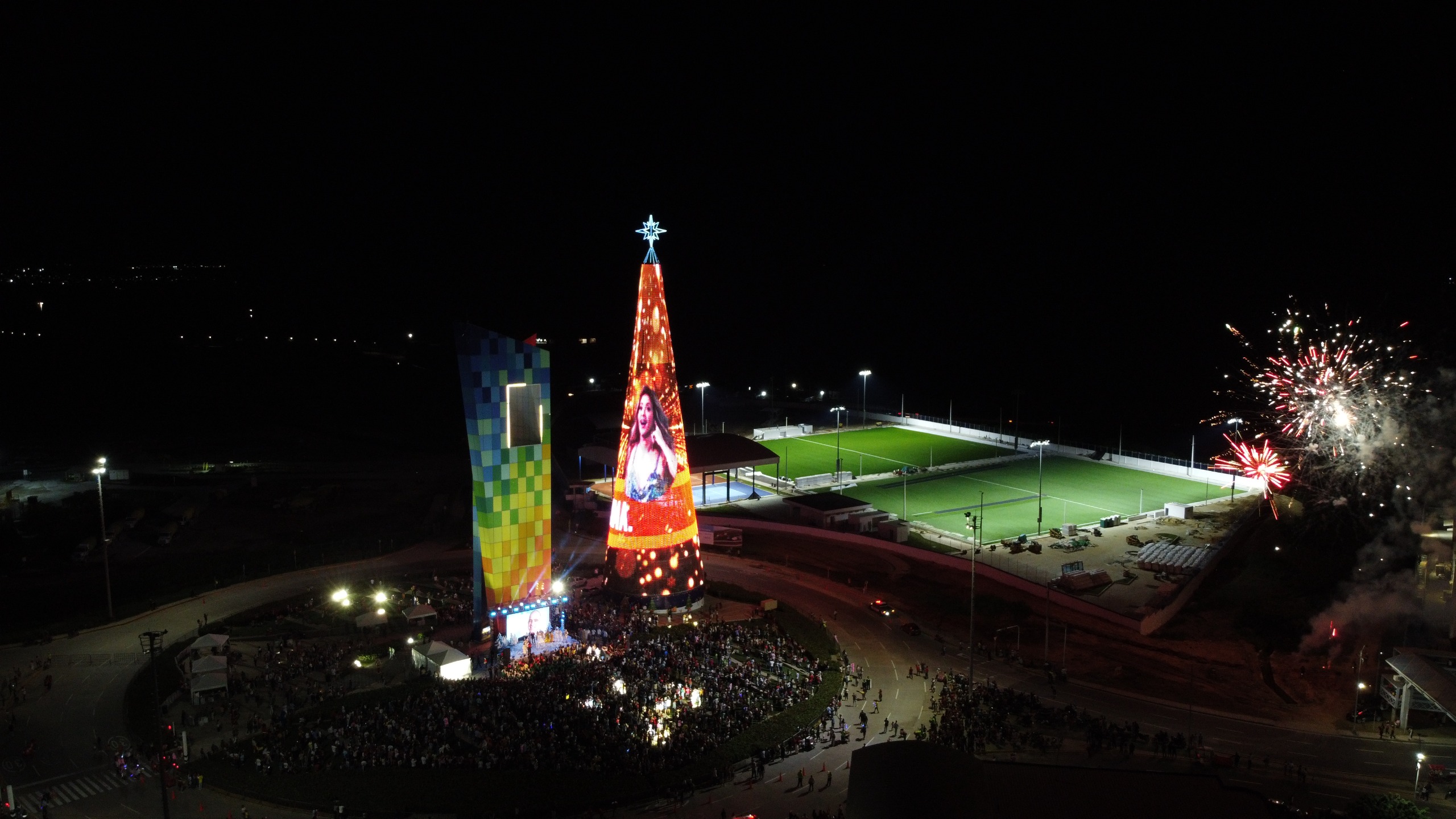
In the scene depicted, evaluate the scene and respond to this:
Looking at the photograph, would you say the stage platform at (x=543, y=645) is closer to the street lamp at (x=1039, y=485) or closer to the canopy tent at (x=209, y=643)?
the canopy tent at (x=209, y=643)

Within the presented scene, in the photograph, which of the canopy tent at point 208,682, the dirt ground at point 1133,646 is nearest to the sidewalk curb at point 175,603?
the canopy tent at point 208,682

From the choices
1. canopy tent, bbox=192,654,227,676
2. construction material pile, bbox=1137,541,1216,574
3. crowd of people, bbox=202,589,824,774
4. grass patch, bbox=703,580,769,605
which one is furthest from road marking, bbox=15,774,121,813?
construction material pile, bbox=1137,541,1216,574

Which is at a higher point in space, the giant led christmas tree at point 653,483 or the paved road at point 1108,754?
the giant led christmas tree at point 653,483

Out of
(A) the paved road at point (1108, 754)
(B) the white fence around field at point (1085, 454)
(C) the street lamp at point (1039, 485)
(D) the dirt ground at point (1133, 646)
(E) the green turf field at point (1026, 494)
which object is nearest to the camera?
(A) the paved road at point (1108, 754)

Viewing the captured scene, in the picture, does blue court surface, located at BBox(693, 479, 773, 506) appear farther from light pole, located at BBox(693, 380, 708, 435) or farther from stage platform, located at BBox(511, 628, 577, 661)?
stage platform, located at BBox(511, 628, 577, 661)

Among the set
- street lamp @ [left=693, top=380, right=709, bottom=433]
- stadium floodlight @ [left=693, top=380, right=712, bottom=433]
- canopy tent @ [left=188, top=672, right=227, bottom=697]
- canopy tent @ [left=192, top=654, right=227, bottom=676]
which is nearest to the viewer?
canopy tent @ [left=188, top=672, right=227, bottom=697]

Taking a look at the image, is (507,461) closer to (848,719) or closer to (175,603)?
(848,719)

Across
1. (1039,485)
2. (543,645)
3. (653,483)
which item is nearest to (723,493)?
(1039,485)
